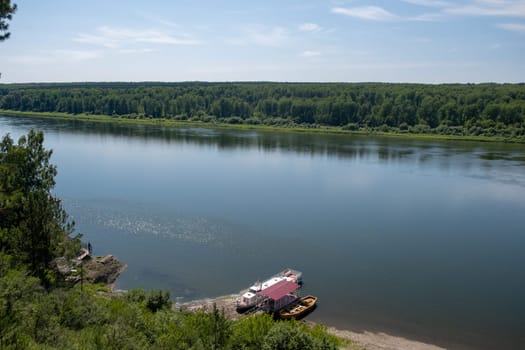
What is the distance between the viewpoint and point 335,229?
30.8 meters

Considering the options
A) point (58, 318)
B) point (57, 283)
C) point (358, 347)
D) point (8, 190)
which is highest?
point (8, 190)

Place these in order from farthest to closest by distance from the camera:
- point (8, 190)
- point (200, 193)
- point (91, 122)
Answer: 1. point (91, 122)
2. point (200, 193)
3. point (8, 190)

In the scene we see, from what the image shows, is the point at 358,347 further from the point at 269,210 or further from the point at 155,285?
the point at 269,210

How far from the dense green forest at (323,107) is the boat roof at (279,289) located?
7034 cm

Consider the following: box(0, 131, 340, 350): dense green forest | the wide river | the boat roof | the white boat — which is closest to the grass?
the wide river

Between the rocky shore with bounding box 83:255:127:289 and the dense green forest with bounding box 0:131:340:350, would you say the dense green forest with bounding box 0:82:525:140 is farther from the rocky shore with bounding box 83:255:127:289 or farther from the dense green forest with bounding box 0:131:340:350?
the dense green forest with bounding box 0:131:340:350

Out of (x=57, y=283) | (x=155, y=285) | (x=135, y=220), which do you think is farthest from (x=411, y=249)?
(x=57, y=283)

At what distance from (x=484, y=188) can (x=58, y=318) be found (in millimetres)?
40830

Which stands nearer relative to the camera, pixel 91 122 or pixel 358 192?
pixel 358 192

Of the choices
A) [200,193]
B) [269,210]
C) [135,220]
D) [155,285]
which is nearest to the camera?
[155,285]

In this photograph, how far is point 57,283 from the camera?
1499 centimetres

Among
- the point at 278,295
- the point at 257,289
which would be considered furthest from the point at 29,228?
the point at 278,295

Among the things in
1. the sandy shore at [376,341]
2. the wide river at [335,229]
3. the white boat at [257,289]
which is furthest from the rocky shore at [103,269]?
the white boat at [257,289]

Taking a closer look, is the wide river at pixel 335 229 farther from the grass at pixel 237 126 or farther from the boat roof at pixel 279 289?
the grass at pixel 237 126
